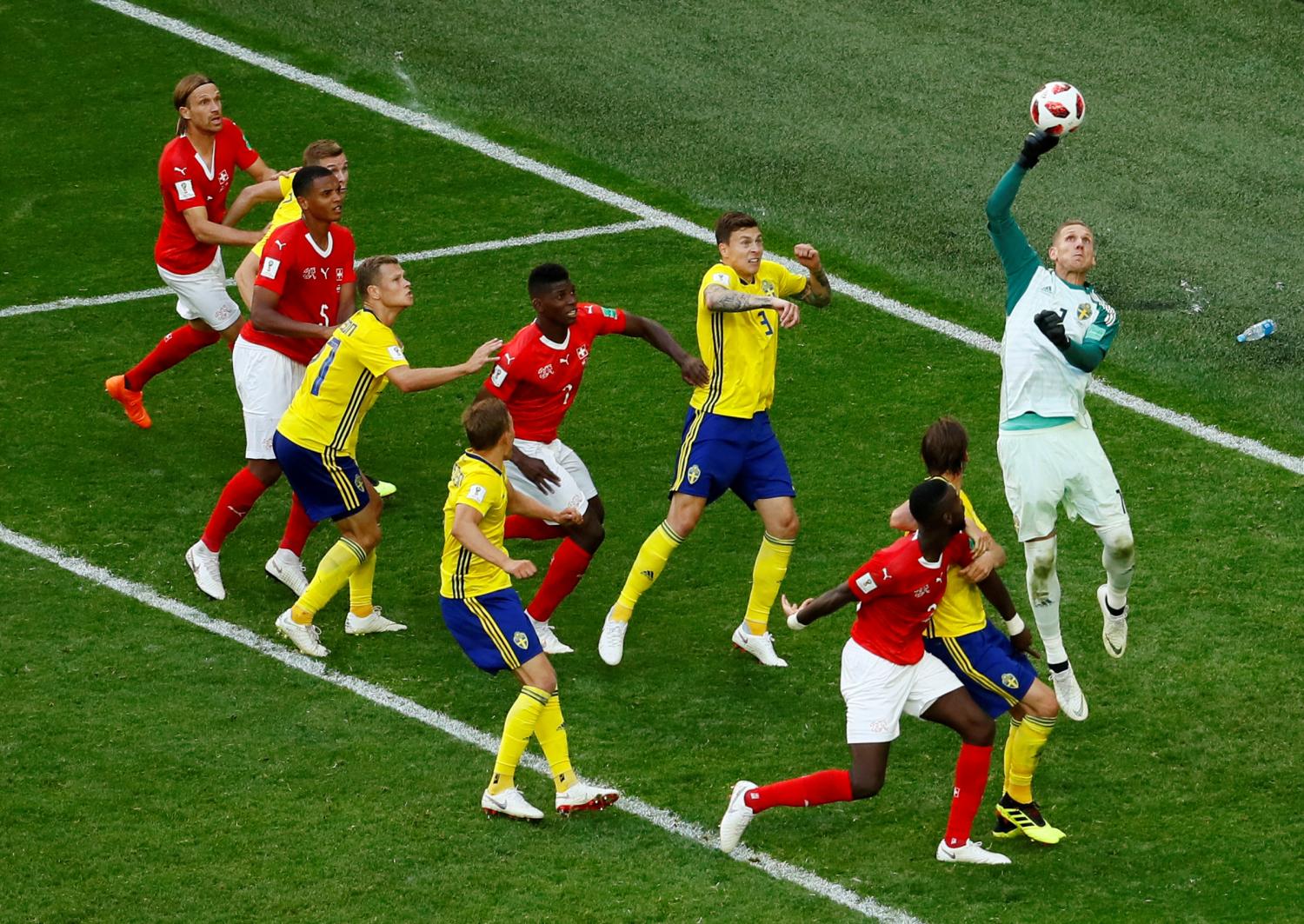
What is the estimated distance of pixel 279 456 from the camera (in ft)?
31.3

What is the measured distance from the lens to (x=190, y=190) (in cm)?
1132

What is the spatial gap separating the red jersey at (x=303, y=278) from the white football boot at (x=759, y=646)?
2820 mm

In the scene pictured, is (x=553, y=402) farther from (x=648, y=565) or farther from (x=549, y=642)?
(x=549, y=642)

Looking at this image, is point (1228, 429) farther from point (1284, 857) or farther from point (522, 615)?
point (522, 615)

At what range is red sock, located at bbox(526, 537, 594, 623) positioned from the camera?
958 centimetres

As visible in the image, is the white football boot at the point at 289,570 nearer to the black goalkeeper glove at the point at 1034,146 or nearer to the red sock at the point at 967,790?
the red sock at the point at 967,790

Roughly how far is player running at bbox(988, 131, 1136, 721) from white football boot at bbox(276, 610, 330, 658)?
144 inches

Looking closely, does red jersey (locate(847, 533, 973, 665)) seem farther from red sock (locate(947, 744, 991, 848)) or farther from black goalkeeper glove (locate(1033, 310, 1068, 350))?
black goalkeeper glove (locate(1033, 310, 1068, 350))

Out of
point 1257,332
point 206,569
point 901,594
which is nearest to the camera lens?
point 901,594

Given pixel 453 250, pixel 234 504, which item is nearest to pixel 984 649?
pixel 234 504

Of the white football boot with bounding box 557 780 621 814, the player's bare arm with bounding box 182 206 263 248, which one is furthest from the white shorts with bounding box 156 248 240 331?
the white football boot with bounding box 557 780 621 814

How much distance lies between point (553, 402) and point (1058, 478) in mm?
2629

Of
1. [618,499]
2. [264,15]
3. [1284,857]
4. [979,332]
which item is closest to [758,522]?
[618,499]

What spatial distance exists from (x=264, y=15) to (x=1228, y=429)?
10.8 metres
